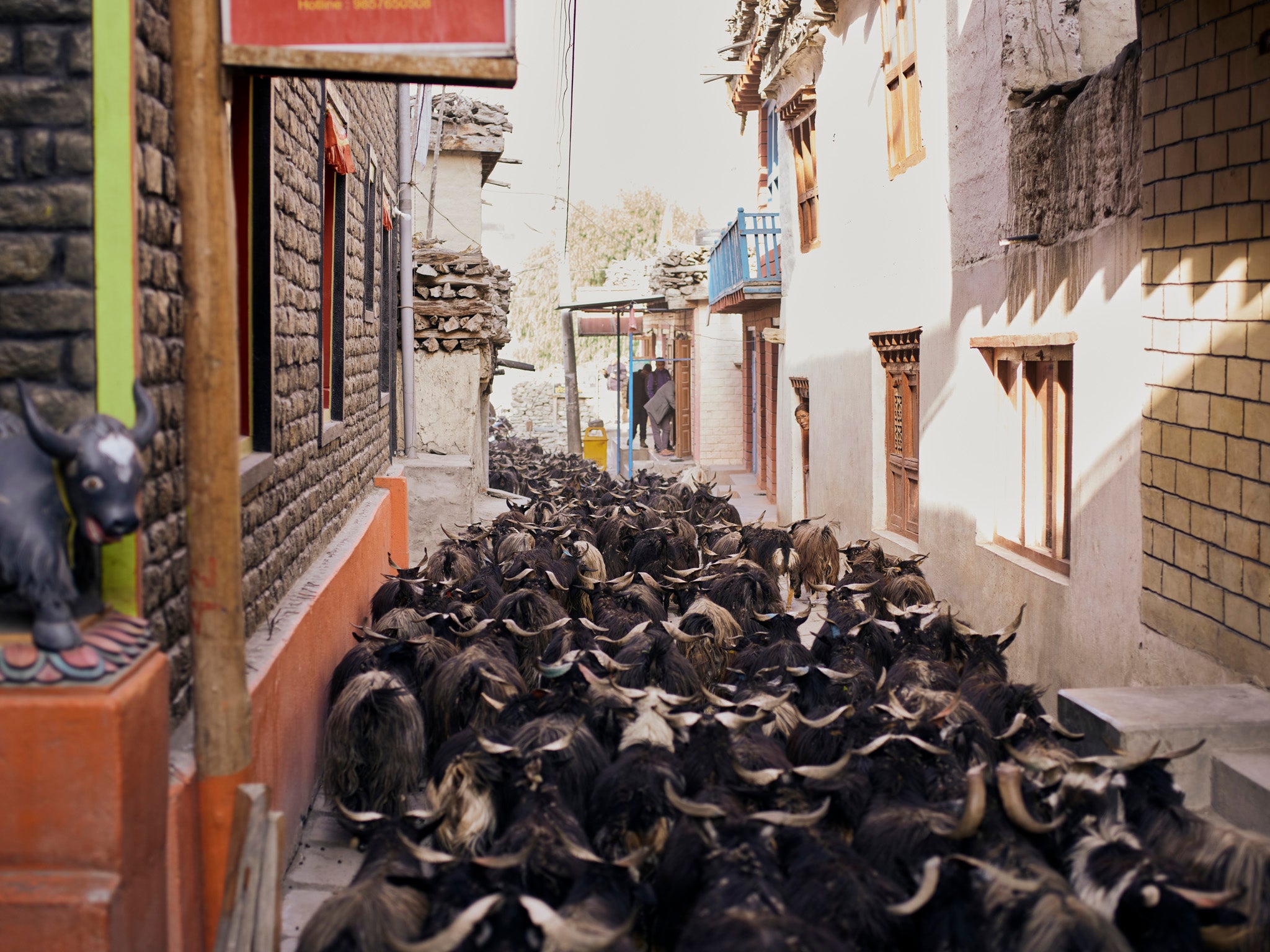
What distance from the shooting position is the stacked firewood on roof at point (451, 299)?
1382 cm

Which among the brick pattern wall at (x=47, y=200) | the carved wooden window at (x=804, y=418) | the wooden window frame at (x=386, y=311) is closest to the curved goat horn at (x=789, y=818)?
the brick pattern wall at (x=47, y=200)

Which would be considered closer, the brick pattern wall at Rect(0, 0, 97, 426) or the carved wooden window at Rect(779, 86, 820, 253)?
the brick pattern wall at Rect(0, 0, 97, 426)

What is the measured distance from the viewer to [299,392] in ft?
20.7

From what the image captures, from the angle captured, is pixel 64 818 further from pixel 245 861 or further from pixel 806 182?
pixel 806 182

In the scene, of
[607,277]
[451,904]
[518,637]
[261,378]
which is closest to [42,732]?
[451,904]

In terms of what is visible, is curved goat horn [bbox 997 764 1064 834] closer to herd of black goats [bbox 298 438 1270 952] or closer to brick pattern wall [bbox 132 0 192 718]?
herd of black goats [bbox 298 438 1270 952]

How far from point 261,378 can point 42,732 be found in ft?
8.48

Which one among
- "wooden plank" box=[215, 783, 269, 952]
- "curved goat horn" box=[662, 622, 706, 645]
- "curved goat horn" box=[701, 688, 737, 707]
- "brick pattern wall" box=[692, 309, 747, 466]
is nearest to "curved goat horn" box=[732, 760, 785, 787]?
"curved goat horn" box=[701, 688, 737, 707]

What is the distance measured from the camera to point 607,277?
3291 centimetres

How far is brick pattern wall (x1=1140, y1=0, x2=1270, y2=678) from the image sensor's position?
5180 millimetres

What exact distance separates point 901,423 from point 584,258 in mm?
33396

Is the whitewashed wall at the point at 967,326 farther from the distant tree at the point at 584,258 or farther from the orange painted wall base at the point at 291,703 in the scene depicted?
the distant tree at the point at 584,258

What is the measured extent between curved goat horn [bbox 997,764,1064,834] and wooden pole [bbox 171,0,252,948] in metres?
2.49

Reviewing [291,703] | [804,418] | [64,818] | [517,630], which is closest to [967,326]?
[517,630]
